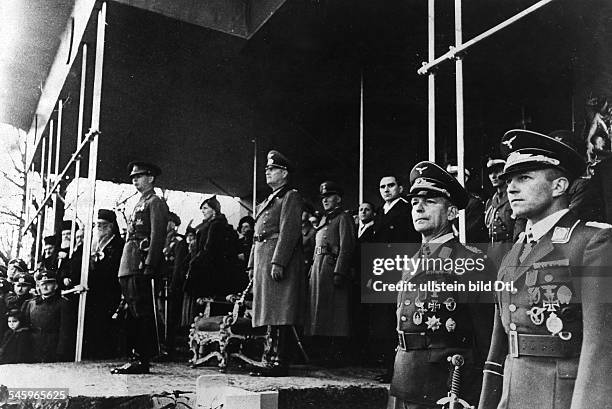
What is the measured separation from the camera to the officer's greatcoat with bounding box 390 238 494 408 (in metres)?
1.58

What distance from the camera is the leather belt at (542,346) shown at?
125 centimetres

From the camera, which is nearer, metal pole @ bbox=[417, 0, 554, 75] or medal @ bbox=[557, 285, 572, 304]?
medal @ bbox=[557, 285, 572, 304]

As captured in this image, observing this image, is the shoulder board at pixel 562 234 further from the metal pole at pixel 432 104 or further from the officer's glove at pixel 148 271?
the officer's glove at pixel 148 271

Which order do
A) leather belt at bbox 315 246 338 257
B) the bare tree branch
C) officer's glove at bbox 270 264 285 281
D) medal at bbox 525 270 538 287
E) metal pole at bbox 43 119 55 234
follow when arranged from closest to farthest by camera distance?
1. medal at bbox 525 270 538 287
2. the bare tree branch
3. officer's glove at bbox 270 264 285 281
4. leather belt at bbox 315 246 338 257
5. metal pole at bbox 43 119 55 234

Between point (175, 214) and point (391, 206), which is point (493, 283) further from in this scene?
point (175, 214)

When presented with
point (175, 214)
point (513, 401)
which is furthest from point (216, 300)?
point (513, 401)

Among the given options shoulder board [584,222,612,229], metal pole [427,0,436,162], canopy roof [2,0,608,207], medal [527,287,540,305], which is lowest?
medal [527,287,540,305]

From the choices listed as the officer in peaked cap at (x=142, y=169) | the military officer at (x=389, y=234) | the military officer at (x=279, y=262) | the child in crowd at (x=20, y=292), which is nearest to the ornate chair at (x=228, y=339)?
the military officer at (x=279, y=262)

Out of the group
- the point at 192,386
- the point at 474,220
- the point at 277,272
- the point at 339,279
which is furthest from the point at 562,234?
the point at 339,279

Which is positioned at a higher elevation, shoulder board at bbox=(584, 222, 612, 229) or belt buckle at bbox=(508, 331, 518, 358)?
shoulder board at bbox=(584, 222, 612, 229)

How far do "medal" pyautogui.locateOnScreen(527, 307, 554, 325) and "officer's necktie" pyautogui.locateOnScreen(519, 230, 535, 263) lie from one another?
117 mm

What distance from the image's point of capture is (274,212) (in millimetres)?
2941

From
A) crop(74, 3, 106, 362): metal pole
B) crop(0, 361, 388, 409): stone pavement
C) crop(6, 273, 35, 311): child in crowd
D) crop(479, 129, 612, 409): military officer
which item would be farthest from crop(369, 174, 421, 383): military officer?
crop(6, 273, 35, 311): child in crowd

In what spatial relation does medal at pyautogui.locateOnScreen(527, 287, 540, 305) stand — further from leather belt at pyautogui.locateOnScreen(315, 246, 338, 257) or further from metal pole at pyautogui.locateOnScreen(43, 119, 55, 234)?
metal pole at pyautogui.locateOnScreen(43, 119, 55, 234)
